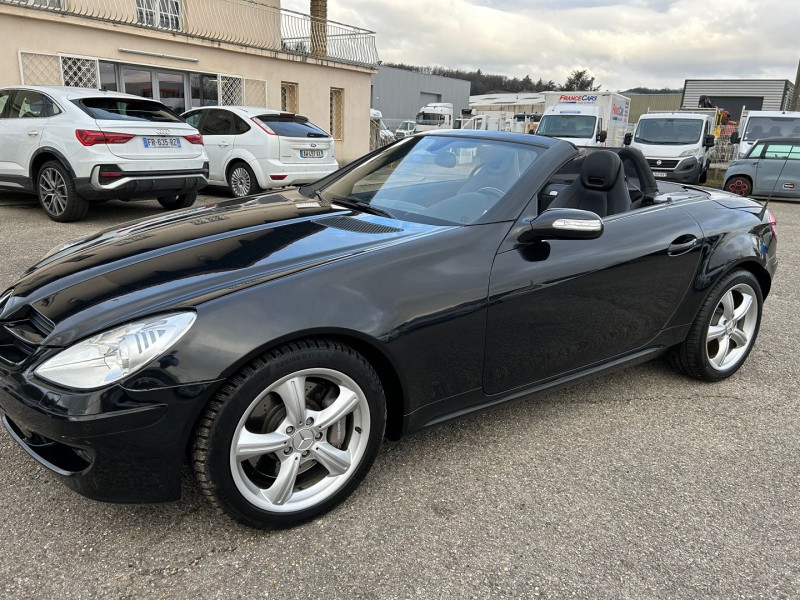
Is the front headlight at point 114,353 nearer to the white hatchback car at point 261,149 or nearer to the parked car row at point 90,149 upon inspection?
the parked car row at point 90,149

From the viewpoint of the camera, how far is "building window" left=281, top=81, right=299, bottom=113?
1812 centimetres

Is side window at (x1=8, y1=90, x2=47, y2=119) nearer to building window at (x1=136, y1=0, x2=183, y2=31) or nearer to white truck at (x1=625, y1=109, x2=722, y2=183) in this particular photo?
building window at (x1=136, y1=0, x2=183, y2=31)

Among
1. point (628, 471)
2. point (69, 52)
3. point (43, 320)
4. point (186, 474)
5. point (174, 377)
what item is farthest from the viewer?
point (69, 52)

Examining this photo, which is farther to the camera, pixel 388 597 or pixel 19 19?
pixel 19 19

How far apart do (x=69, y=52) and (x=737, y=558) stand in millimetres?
14420

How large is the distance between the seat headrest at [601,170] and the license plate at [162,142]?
5.67m

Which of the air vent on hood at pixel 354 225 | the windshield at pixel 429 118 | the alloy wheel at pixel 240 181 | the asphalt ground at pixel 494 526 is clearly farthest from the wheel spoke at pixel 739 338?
the windshield at pixel 429 118

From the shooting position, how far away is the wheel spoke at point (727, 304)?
11.6 feet

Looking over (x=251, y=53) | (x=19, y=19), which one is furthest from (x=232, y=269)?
(x=251, y=53)

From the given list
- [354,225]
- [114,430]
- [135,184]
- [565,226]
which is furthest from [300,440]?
[135,184]

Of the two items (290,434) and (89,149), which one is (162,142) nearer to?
(89,149)

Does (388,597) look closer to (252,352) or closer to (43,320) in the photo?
(252,352)

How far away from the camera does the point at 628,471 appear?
271cm

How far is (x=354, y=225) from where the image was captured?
2711 millimetres
